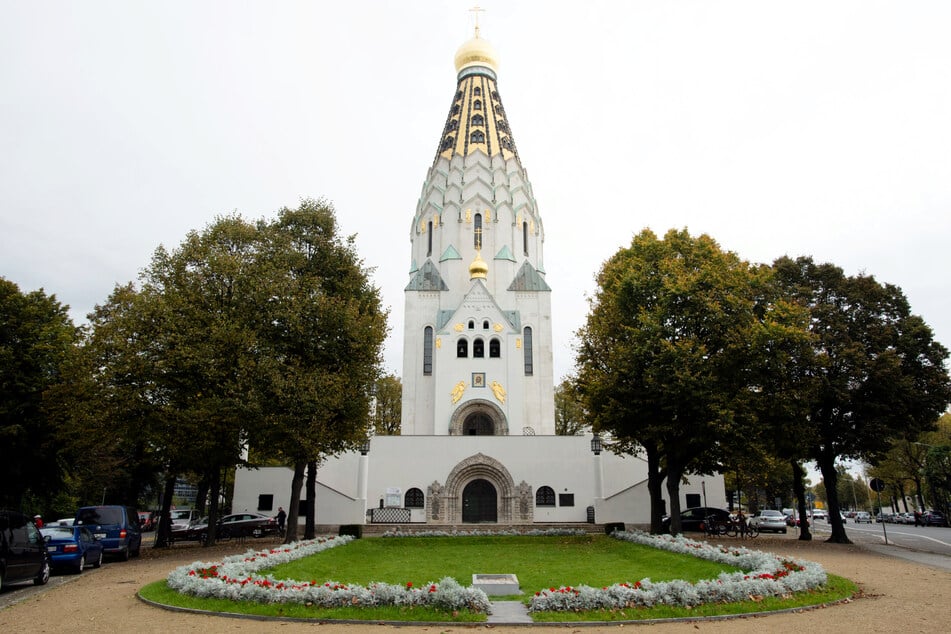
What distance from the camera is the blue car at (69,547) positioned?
Answer: 16188 millimetres

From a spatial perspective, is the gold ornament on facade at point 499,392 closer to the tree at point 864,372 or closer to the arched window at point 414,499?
the arched window at point 414,499

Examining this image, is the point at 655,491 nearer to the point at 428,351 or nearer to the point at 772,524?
the point at 772,524

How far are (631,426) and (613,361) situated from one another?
253 cm

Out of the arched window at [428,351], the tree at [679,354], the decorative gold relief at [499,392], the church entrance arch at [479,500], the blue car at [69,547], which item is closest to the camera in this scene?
the blue car at [69,547]

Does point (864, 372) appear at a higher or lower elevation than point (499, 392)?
lower

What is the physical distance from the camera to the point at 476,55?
55250mm

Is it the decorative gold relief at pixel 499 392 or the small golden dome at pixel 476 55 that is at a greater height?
the small golden dome at pixel 476 55

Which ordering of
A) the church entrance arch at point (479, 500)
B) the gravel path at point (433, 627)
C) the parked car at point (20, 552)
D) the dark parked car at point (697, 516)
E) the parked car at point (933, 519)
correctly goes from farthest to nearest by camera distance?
the parked car at point (933, 519)
the church entrance arch at point (479, 500)
the dark parked car at point (697, 516)
the parked car at point (20, 552)
the gravel path at point (433, 627)

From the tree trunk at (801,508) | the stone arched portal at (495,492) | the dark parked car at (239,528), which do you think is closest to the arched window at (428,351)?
the stone arched portal at (495,492)

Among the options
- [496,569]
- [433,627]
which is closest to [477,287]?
[496,569]

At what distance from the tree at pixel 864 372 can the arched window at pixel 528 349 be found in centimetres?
1983

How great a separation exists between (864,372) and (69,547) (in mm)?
26419

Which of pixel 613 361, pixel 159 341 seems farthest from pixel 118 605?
pixel 613 361

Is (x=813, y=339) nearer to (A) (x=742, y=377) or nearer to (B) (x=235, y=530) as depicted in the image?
(A) (x=742, y=377)
